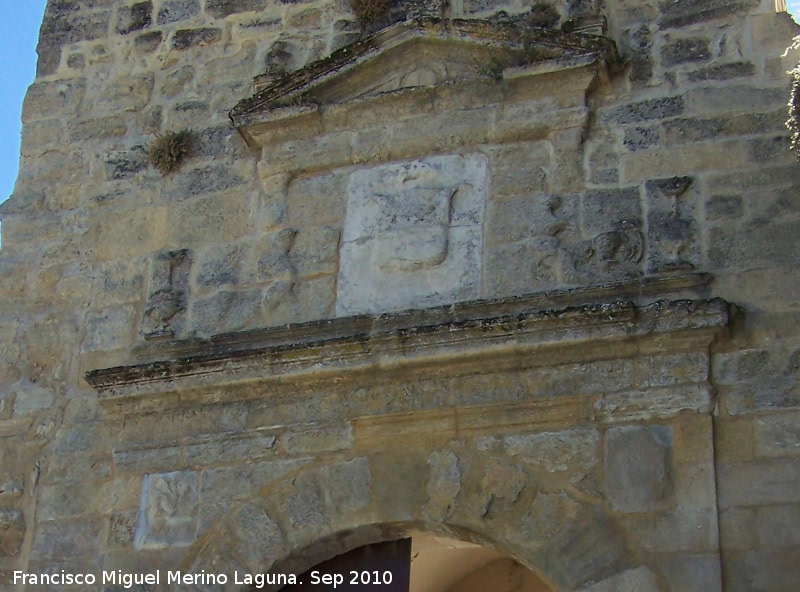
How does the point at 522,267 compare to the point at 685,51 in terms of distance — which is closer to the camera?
the point at 522,267

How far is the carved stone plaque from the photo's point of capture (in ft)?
17.7

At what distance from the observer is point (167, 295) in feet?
19.1

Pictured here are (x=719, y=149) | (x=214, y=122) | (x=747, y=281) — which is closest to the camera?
(x=747, y=281)

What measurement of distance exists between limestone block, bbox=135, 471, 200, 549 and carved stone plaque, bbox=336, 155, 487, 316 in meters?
0.91

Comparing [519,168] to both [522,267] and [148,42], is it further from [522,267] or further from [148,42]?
[148,42]

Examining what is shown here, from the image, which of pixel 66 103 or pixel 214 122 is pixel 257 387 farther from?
pixel 66 103

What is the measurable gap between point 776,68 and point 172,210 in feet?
8.66

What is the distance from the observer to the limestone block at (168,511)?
17.1ft

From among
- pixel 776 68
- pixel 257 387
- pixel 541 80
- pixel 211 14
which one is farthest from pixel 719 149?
pixel 211 14

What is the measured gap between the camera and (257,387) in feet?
17.7

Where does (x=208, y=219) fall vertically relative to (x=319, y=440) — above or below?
above

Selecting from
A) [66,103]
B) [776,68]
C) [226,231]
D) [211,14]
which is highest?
[211,14]

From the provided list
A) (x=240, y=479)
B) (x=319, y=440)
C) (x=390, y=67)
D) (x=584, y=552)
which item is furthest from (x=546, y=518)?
(x=390, y=67)

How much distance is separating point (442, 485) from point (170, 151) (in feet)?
7.22
